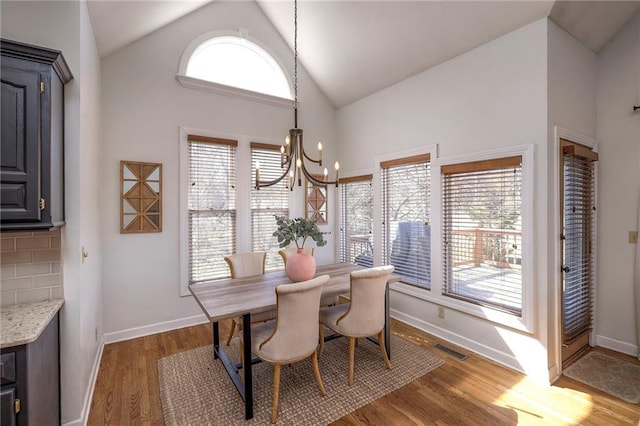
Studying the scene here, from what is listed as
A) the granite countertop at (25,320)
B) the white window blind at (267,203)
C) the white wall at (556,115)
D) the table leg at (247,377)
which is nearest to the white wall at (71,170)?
the granite countertop at (25,320)

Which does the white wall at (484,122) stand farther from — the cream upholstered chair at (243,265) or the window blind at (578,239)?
the cream upholstered chair at (243,265)

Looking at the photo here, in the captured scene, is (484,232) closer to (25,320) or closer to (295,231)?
(295,231)

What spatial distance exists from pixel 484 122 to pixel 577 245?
1.52m

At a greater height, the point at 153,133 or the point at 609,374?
the point at 153,133

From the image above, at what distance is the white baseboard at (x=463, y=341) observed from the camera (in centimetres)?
268

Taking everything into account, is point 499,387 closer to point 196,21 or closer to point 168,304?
point 168,304

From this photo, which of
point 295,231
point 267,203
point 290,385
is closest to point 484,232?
point 295,231

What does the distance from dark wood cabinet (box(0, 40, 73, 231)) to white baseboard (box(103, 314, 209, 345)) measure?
2121mm

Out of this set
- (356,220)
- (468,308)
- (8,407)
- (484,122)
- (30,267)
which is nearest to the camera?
(8,407)

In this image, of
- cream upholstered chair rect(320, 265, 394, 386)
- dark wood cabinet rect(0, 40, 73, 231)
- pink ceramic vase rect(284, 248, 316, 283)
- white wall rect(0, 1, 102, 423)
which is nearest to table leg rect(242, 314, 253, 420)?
pink ceramic vase rect(284, 248, 316, 283)

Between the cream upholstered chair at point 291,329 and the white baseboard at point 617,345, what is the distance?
310 centimetres

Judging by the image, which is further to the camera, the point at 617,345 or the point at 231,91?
the point at 231,91

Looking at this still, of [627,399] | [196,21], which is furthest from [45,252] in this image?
[627,399]

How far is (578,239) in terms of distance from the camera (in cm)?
288
